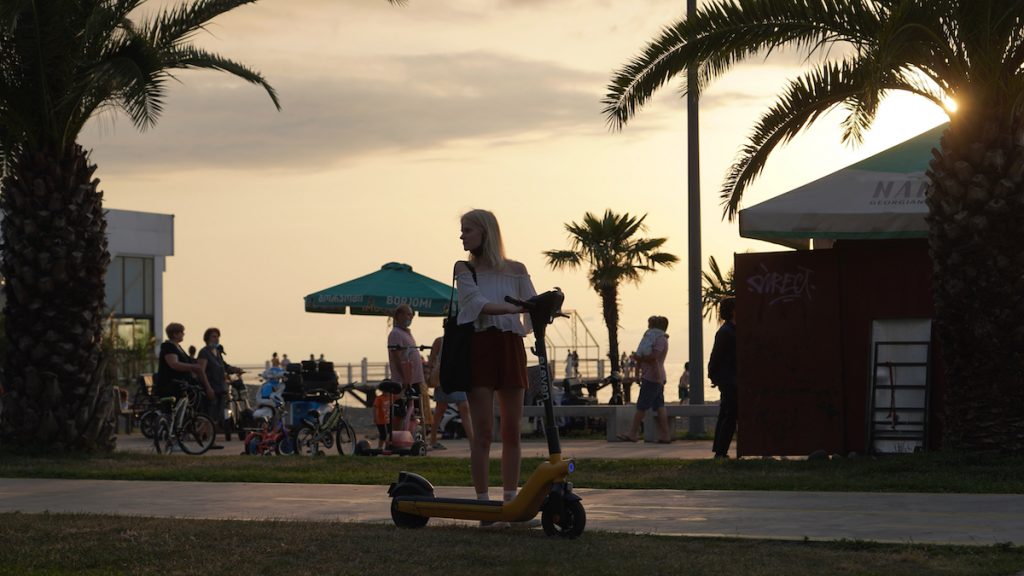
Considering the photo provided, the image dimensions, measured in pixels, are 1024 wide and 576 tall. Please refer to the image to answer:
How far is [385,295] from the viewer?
27.5 meters

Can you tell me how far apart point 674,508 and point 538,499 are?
1.83 m

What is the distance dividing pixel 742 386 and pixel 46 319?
733 centimetres

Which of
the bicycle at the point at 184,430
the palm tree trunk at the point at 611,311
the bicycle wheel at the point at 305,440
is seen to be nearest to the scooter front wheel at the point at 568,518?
the bicycle wheel at the point at 305,440

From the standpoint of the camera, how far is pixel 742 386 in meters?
14.4

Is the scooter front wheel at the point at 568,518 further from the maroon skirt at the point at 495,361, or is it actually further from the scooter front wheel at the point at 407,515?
the scooter front wheel at the point at 407,515

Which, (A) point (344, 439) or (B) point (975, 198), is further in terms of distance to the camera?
(A) point (344, 439)

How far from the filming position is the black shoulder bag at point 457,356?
26.7ft

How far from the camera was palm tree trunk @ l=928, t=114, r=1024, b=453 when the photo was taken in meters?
12.6

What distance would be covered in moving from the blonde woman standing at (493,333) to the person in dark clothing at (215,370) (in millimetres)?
12398

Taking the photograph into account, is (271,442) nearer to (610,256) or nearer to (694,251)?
(694,251)

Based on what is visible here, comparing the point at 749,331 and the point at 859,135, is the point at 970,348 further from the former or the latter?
the point at 859,135

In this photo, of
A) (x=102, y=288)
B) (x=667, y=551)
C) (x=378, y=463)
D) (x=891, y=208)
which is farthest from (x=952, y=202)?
(x=102, y=288)

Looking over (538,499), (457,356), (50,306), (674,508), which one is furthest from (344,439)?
(538,499)

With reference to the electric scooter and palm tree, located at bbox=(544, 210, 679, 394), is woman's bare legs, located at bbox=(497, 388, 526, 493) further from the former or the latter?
palm tree, located at bbox=(544, 210, 679, 394)
